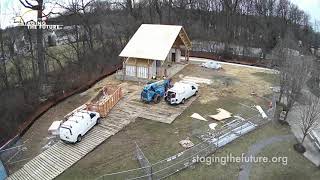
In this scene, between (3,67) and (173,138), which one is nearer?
(173,138)

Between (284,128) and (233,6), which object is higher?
(233,6)

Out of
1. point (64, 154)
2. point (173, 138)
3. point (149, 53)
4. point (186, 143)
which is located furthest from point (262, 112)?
point (64, 154)

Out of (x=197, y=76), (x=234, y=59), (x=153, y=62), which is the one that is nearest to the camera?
(x=153, y=62)

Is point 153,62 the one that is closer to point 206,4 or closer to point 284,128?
point 284,128

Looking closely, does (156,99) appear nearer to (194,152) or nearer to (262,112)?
(194,152)

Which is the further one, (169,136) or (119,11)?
(119,11)

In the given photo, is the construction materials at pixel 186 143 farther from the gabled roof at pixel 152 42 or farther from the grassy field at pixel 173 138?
the gabled roof at pixel 152 42

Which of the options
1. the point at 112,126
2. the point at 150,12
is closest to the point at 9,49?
the point at 112,126

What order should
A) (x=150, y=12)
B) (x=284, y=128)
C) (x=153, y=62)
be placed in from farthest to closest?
(x=150, y=12)
(x=153, y=62)
(x=284, y=128)

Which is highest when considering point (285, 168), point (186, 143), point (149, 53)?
point (149, 53)
